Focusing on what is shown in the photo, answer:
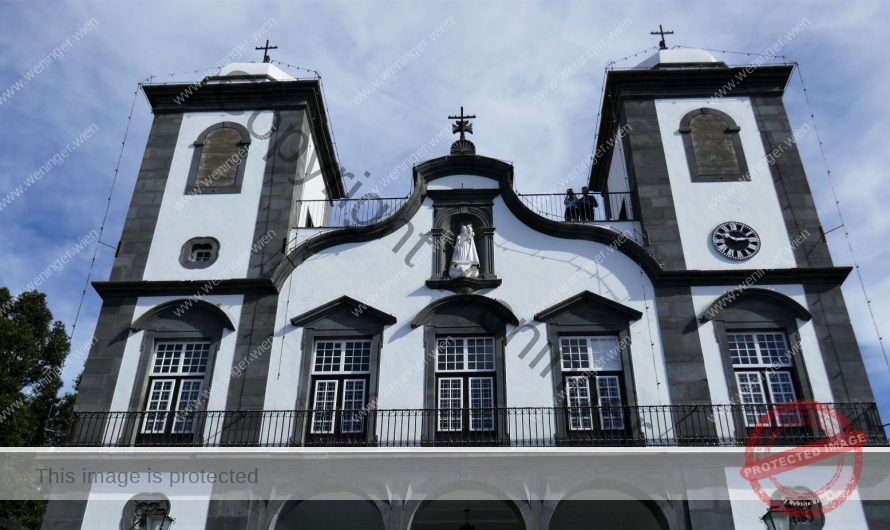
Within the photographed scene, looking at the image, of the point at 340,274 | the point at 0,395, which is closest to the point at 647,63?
the point at 340,274

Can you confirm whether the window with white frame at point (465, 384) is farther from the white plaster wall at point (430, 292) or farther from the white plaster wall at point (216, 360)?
the white plaster wall at point (216, 360)

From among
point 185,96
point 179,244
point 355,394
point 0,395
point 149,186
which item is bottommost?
point 355,394

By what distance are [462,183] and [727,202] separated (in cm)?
573

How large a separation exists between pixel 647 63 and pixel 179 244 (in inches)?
476

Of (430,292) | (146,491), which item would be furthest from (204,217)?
(146,491)

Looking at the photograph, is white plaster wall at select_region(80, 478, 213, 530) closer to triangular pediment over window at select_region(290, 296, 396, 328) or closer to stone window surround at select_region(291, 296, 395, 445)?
stone window surround at select_region(291, 296, 395, 445)

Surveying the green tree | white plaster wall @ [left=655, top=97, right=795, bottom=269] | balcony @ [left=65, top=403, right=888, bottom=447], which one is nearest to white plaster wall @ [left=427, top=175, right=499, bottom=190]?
white plaster wall @ [left=655, top=97, right=795, bottom=269]

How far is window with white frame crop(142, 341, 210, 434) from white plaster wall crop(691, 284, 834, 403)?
9693 mm

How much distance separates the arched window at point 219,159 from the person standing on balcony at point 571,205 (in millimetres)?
7412

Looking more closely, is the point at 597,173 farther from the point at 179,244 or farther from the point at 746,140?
the point at 179,244

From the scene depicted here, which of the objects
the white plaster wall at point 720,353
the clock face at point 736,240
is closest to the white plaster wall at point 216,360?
the white plaster wall at point 720,353

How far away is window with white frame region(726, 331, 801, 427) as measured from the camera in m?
15.4

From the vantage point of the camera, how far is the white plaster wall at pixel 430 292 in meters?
16.0

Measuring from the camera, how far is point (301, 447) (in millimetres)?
15172
